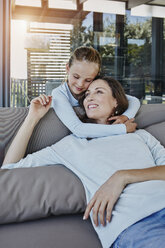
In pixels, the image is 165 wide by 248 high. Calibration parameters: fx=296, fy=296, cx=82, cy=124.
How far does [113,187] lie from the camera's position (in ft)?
3.15

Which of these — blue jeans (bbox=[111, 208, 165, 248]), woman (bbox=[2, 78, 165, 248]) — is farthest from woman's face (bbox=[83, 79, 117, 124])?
blue jeans (bbox=[111, 208, 165, 248])

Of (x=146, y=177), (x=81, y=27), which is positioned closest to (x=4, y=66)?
(x=81, y=27)

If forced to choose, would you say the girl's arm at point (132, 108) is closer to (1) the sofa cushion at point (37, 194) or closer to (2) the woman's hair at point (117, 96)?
(2) the woman's hair at point (117, 96)

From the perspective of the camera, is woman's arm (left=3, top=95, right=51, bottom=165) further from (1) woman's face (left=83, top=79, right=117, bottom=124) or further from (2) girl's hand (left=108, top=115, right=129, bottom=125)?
(2) girl's hand (left=108, top=115, right=129, bottom=125)

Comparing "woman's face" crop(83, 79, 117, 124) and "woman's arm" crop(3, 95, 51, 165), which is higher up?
"woman's face" crop(83, 79, 117, 124)

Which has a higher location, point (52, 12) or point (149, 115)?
point (52, 12)

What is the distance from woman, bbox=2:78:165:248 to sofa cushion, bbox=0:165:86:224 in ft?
0.17

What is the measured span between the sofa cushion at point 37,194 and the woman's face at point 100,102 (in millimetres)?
374

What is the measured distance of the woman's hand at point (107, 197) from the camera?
92 centimetres

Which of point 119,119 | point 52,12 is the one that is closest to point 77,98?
point 119,119

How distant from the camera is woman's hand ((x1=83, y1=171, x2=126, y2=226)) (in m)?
0.92

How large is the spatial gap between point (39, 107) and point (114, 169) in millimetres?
496

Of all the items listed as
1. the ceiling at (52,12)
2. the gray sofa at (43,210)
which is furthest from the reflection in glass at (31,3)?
the gray sofa at (43,210)

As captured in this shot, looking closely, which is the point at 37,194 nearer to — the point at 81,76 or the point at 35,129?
the point at 35,129
